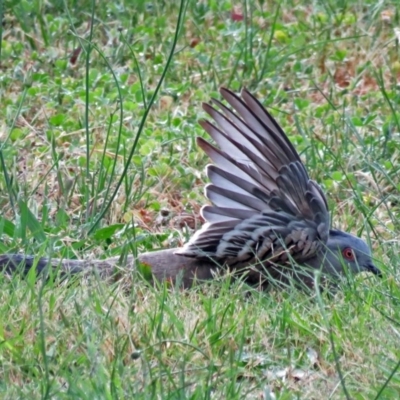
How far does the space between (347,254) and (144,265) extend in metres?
0.84

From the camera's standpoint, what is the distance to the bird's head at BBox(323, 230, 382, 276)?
14.6 ft

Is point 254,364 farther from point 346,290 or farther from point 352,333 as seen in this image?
point 346,290

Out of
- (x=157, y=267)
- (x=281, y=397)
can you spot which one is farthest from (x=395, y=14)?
(x=281, y=397)

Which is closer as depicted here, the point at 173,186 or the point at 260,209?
the point at 260,209

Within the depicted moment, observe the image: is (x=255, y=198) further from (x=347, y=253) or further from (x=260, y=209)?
(x=347, y=253)

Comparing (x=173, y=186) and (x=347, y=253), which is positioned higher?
(x=347, y=253)

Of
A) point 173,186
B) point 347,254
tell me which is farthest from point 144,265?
point 173,186

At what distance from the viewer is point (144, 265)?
173 inches

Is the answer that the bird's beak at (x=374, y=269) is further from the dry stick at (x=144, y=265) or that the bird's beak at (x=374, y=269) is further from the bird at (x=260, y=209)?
the dry stick at (x=144, y=265)

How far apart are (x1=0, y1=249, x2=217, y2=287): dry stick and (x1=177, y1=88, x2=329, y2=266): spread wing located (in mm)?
63

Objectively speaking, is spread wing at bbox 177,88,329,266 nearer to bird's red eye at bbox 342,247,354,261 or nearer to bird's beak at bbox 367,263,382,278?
bird's red eye at bbox 342,247,354,261

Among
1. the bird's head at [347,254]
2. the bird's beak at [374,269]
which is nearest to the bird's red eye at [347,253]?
the bird's head at [347,254]

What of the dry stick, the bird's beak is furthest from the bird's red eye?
the dry stick

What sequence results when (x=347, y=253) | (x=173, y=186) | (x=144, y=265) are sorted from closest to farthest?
(x=144, y=265)
(x=347, y=253)
(x=173, y=186)
